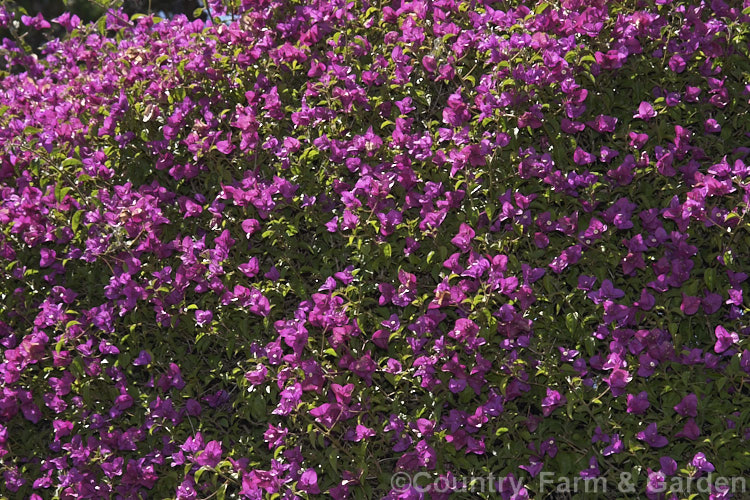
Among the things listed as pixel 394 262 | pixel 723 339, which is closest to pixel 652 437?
pixel 723 339

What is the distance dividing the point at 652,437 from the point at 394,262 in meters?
1.10

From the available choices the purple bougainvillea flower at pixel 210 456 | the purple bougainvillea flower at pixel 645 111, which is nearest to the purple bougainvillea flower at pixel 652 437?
the purple bougainvillea flower at pixel 645 111

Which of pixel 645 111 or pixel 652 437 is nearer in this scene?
pixel 652 437

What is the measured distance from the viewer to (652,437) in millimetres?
2715

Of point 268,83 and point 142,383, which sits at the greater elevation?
point 268,83

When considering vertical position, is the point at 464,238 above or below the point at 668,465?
above

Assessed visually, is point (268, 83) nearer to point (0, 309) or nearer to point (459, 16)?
point (459, 16)

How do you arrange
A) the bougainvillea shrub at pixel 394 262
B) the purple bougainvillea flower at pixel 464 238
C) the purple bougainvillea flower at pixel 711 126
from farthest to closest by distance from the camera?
the purple bougainvillea flower at pixel 711 126
the purple bougainvillea flower at pixel 464 238
the bougainvillea shrub at pixel 394 262

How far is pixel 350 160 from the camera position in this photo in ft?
11.0

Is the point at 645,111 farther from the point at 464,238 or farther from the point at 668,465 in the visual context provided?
the point at 668,465

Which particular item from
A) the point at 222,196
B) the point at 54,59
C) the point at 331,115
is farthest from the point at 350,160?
the point at 54,59

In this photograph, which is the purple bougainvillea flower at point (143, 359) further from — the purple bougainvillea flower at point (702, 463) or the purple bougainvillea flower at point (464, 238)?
the purple bougainvillea flower at point (702, 463)

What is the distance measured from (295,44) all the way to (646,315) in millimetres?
2051

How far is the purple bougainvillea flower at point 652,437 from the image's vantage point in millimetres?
2711
